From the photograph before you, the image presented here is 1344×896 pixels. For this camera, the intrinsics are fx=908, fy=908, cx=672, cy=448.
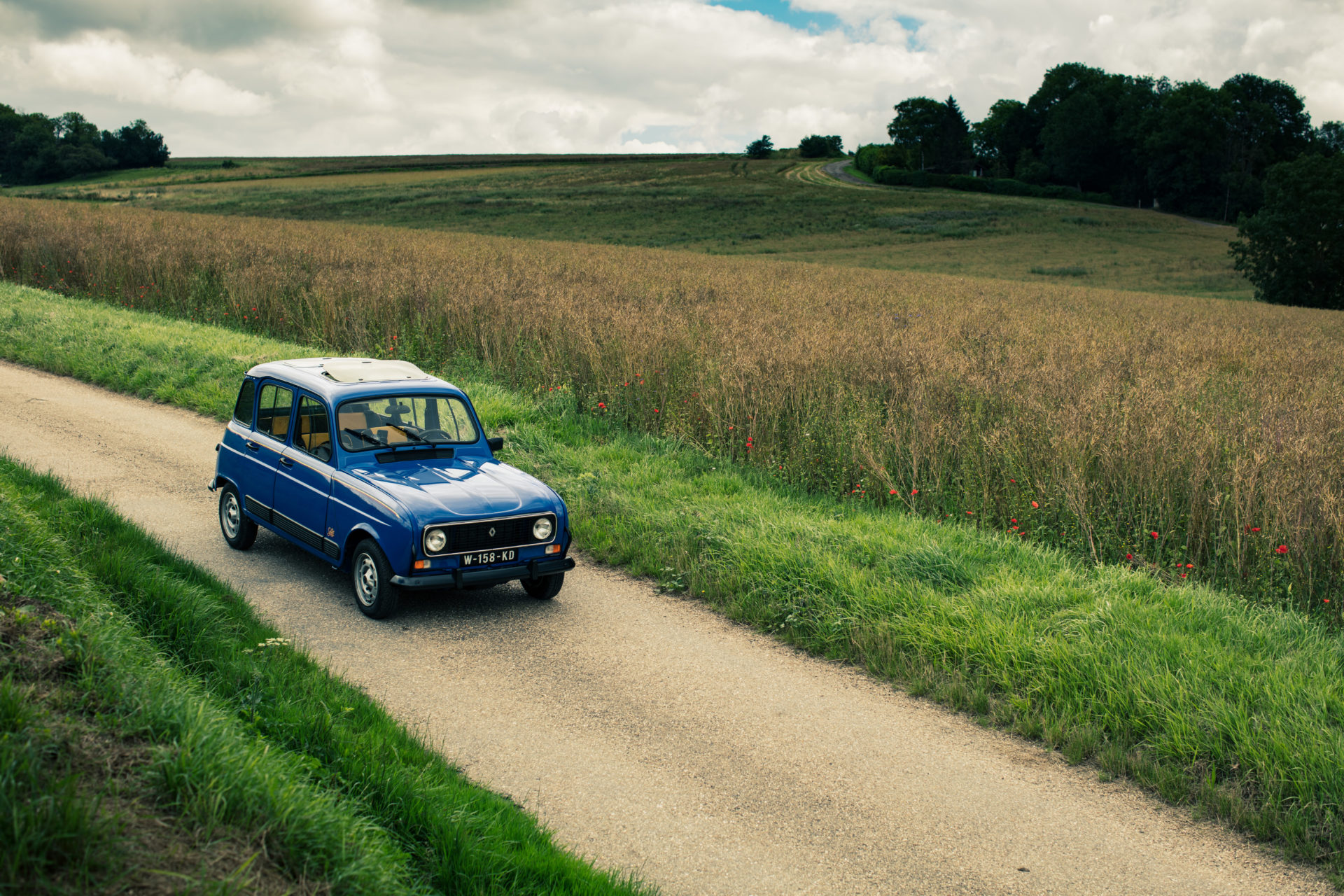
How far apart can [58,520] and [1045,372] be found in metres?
10.2

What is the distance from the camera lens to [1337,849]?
421 centimetres

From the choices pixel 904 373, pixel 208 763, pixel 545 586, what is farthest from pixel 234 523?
pixel 904 373

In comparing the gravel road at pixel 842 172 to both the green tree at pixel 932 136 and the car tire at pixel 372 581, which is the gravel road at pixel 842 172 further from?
the car tire at pixel 372 581

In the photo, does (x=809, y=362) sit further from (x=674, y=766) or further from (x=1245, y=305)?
(x=1245, y=305)

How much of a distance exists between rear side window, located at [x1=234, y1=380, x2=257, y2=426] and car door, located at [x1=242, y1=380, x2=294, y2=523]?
13 centimetres

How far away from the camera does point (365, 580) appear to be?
267 inches

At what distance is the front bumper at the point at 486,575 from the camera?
6426 mm

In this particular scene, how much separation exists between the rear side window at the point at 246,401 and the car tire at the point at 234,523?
62 centimetres

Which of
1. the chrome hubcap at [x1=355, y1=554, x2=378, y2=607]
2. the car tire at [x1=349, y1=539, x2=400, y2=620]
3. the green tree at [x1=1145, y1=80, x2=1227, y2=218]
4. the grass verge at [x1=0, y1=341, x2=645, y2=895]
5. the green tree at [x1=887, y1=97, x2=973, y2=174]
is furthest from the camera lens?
the green tree at [x1=887, y1=97, x2=973, y2=174]

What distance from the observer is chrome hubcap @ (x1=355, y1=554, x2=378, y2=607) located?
6722 millimetres

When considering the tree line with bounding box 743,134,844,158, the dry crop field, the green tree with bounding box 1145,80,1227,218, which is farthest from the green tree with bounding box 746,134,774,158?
the dry crop field

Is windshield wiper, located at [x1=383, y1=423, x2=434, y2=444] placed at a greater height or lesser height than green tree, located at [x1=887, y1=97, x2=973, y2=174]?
lesser

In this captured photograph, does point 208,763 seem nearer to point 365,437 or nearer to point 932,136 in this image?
point 365,437

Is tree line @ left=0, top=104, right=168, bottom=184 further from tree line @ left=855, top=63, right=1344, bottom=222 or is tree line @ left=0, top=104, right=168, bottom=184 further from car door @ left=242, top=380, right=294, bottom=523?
car door @ left=242, top=380, right=294, bottom=523
